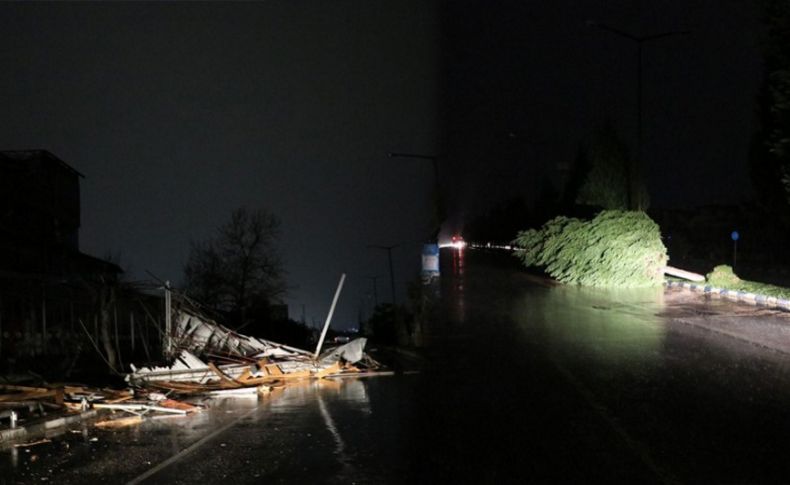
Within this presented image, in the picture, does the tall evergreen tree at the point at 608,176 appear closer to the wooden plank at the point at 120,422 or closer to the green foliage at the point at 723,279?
the green foliage at the point at 723,279

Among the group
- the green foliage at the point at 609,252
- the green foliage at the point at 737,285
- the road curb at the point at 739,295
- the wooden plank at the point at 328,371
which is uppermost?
the green foliage at the point at 609,252

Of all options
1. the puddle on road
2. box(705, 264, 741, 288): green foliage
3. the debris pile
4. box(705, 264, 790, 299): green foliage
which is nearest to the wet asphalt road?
the puddle on road

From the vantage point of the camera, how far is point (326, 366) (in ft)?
41.3

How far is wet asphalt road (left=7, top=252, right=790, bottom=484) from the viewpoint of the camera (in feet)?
21.2

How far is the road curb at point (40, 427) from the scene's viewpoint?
26.2ft

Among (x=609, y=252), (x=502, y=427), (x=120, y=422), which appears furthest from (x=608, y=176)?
(x=120, y=422)

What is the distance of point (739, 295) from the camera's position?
2055 cm

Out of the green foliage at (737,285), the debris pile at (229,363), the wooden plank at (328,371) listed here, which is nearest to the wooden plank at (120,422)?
the debris pile at (229,363)

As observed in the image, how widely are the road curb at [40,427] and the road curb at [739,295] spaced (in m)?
16.7

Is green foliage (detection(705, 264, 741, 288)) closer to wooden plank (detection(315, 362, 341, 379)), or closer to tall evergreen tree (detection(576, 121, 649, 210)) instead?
tall evergreen tree (detection(576, 121, 649, 210))

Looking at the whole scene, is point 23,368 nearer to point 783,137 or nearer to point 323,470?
point 323,470

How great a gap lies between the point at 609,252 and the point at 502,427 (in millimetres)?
18878

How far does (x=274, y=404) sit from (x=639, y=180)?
2319 cm

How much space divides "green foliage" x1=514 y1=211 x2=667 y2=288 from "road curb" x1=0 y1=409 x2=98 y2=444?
20.2 metres
